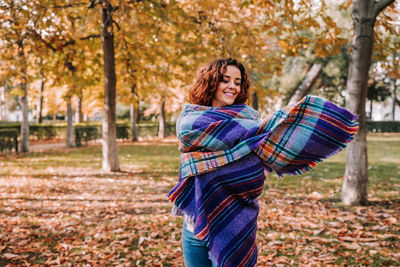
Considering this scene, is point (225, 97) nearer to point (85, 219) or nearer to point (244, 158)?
point (244, 158)

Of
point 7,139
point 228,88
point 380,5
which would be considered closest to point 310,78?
point 7,139

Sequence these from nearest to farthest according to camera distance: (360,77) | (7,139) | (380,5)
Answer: (380,5) < (360,77) < (7,139)

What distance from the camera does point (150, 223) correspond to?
5258 mm

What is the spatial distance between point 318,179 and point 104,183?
19.1ft

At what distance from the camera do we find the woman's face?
197 centimetres

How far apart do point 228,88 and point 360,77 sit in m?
4.53

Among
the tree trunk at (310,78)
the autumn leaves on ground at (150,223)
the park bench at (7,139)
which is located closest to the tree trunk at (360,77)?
the autumn leaves on ground at (150,223)

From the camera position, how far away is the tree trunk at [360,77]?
5512 mm

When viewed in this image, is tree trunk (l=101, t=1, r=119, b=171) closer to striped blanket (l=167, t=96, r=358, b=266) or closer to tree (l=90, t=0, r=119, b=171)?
tree (l=90, t=0, r=119, b=171)

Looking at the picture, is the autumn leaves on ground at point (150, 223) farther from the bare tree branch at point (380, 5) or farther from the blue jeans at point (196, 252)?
the bare tree branch at point (380, 5)

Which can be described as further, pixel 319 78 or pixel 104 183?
pixel 319 78

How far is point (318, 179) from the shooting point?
898cm

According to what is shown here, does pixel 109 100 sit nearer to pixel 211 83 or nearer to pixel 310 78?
pixel 211 83

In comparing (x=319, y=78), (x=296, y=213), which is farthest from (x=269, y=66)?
(x=319, y=78)
